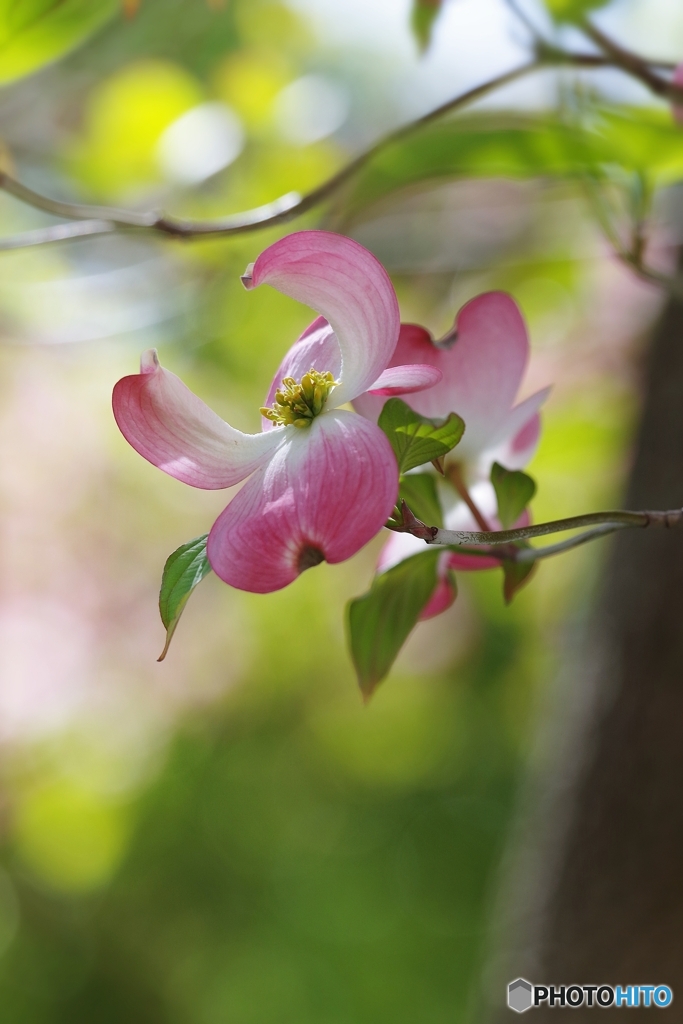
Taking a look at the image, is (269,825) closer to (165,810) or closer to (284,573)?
(165,810)

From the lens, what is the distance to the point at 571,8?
513mm

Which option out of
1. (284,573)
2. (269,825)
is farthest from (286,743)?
(284,573)

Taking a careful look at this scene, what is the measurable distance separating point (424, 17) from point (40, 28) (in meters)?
0.21

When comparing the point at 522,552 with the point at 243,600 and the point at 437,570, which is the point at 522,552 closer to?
the point at 437,570

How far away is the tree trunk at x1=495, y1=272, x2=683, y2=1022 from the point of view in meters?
0.70

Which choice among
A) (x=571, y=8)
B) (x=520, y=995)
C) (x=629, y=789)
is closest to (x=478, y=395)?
(x=571, y=8)

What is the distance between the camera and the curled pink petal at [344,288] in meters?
0.21

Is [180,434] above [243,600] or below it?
above

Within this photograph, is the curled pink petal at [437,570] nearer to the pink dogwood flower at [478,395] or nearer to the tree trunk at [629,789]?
the pink dogwood flower at [478,395]

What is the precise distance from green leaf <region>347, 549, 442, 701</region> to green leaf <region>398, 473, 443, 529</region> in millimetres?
12

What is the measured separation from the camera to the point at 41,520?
150 centimetres

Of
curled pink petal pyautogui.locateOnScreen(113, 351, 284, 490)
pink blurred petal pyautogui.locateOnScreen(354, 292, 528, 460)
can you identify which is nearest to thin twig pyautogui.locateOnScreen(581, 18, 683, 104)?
pink blurred petal pyautogui.locateOnScreen(354, 292, 528, 460)

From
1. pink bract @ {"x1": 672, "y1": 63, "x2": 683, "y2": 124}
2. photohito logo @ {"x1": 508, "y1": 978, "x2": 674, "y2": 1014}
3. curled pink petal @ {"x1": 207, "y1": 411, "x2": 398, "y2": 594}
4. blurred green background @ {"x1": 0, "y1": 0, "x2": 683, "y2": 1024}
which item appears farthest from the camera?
blurred green background @ {"x1": 0, "y1": 0, "x2": 683, "y2": 1024}

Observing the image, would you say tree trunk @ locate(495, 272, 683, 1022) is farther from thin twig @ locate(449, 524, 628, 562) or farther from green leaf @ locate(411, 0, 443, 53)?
thin twig @ locate(449, 524, 628, 562)
